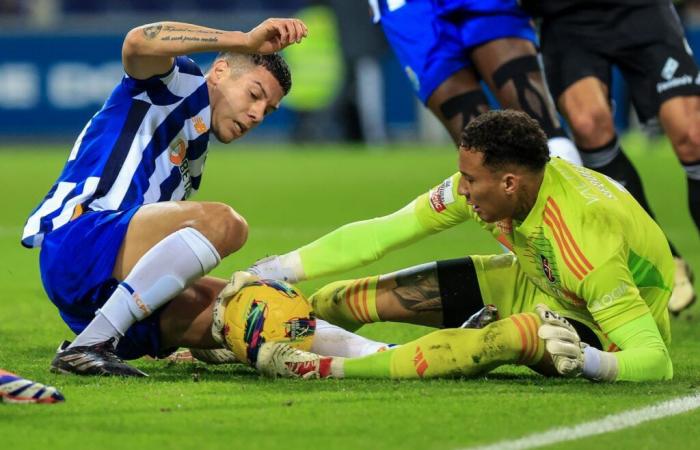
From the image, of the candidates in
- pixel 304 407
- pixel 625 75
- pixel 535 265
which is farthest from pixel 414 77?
pixel 304 407

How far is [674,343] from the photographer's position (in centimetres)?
582

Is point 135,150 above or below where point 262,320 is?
above

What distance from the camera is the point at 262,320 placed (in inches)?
187

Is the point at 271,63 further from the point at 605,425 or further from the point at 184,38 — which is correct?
the point at 605,425

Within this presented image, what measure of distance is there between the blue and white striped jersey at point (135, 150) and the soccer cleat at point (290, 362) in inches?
31.7

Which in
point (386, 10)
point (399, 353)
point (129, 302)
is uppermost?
point (386, 10)

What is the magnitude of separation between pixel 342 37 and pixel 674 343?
628 inches

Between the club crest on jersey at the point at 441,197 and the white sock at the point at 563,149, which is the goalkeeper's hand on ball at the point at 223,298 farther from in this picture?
the white sock at the point at 563,149

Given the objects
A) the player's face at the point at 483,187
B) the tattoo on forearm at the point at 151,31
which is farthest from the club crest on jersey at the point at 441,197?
the tattoo on forearm at the point at 151,31

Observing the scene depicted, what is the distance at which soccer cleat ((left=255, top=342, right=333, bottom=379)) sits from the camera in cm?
468

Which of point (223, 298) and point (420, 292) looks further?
point (420, 292)

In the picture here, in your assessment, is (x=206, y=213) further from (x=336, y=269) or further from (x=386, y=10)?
(x=386, y=10)

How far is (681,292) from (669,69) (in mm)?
1040

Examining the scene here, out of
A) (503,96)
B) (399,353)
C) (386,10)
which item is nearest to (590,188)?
(399,353)
